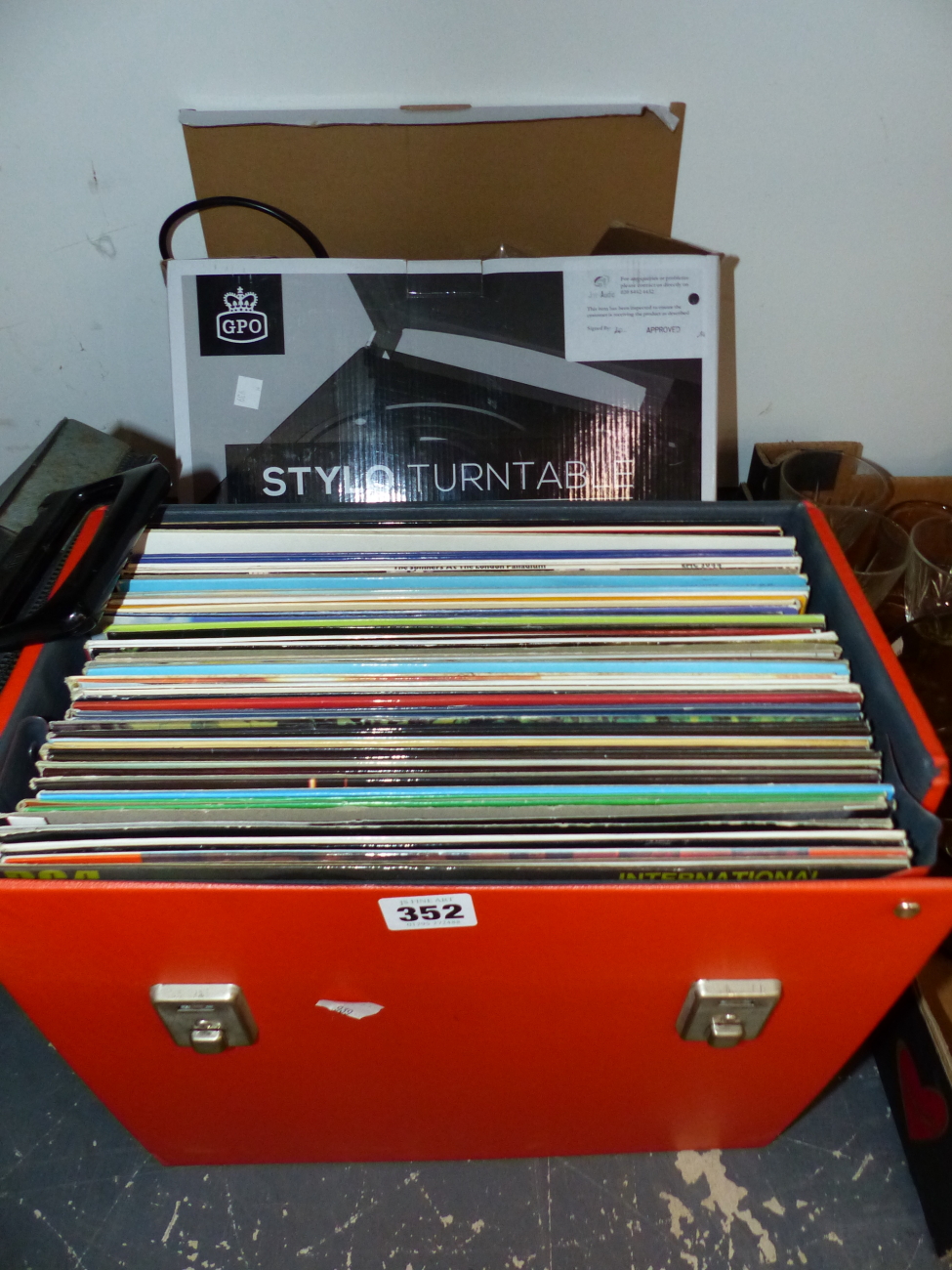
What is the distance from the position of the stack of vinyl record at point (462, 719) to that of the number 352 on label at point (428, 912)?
0.05ft

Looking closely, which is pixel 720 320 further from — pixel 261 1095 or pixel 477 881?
pixel 261 1095

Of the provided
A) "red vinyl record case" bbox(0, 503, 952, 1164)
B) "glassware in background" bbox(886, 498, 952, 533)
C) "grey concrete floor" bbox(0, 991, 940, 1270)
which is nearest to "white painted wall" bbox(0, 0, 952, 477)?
"glassware in background" bbox(886, 498, 952, 533)

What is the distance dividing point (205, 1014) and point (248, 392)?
0.63 m

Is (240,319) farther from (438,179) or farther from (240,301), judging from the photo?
(438,179)

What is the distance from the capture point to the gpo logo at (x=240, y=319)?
34.0 inches

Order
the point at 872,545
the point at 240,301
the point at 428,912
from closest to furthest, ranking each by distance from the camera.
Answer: the point at 428,912 < the point at 240,301 < the point at 872,545

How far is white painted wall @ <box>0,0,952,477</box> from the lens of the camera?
741mm

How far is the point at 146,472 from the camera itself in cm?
65

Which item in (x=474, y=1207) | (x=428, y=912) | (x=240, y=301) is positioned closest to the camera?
(x=428, y=912)

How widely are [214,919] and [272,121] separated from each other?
2.50ft

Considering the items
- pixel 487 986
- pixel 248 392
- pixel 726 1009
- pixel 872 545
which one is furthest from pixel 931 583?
pixel 248 392

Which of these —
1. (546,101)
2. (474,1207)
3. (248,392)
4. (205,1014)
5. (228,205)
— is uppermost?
(546,101)

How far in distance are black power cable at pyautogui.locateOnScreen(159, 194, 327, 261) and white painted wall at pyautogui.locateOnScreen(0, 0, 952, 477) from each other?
2 centimetres

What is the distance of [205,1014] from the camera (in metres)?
0.57
